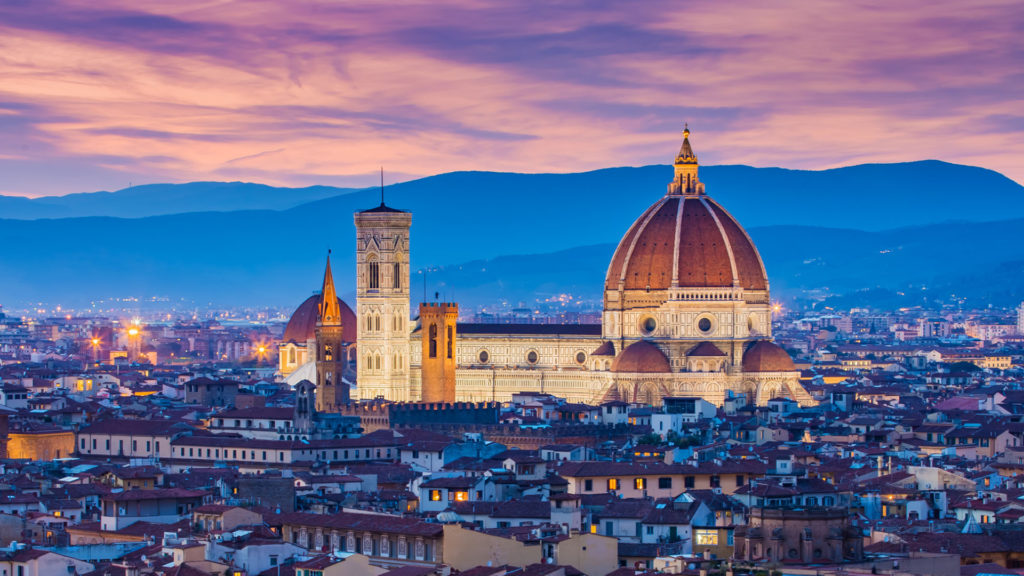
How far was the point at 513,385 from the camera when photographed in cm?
12725

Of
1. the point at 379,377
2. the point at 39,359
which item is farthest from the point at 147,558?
the point at 39,359

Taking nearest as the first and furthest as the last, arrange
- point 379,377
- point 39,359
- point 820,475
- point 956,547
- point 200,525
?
point 956,547, point 200,525, point 820,475, point 379,377, point 39,359

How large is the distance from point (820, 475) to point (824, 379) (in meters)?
84.8

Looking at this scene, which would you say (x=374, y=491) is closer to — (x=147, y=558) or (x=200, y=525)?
(x=200, y=525)

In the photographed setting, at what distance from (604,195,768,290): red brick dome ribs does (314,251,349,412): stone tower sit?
18.5 meters

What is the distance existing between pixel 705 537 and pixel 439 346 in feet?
249

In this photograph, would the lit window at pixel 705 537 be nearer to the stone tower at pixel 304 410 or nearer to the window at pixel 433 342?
the stone tower at pixel 304 410

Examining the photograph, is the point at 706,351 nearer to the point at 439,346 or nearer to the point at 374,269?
the point at 439,346

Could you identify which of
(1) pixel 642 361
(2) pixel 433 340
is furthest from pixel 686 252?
(2) pixel 433 340

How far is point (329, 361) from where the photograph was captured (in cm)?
10881

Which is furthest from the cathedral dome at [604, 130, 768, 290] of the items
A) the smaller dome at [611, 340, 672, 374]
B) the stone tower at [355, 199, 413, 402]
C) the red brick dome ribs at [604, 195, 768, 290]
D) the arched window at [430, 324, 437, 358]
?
the stone tower at [355, 199, 413, 402]

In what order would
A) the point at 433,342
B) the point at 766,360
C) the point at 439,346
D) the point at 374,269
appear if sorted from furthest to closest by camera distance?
the point at 374,269
the point at 433,342
the point at 439,346
the point at 766,360

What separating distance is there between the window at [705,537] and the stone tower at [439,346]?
74812mm

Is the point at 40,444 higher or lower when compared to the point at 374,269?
lower
